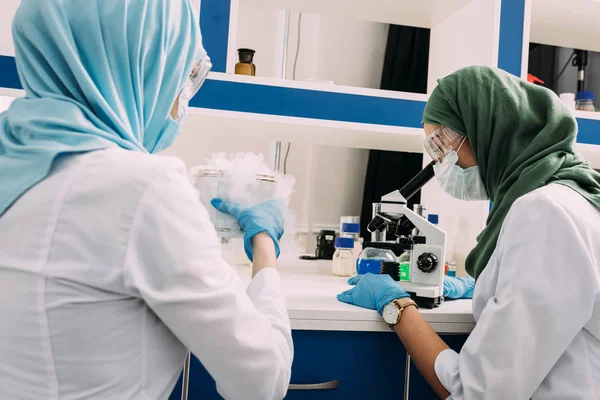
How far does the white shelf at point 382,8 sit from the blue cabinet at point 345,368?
132 centimetres

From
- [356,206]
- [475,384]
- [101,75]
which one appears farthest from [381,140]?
[101,75]

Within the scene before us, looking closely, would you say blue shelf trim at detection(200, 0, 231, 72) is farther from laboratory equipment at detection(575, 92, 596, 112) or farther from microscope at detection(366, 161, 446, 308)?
laboratory equipment at detection(575, 92, 596, 112)

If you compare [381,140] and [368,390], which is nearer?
[368,390]

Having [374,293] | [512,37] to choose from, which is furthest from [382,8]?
[374,293]

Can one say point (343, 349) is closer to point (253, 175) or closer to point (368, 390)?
point (368, 390)

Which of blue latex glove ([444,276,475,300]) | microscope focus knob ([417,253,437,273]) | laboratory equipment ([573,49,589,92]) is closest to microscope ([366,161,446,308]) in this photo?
microscope focus knob ([417,253,437,273])

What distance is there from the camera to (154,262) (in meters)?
0.76

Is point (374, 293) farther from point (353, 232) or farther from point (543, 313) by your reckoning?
point (353, 232)

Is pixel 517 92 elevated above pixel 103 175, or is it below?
above

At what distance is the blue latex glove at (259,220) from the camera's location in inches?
47.9

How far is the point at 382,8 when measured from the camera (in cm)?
221

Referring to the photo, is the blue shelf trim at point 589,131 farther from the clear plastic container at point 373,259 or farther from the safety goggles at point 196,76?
the safety goggles at point 196,76

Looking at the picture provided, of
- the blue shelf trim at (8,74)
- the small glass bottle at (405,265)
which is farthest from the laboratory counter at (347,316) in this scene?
the blue shelf trim at (8,74)

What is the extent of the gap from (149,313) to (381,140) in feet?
4.96
